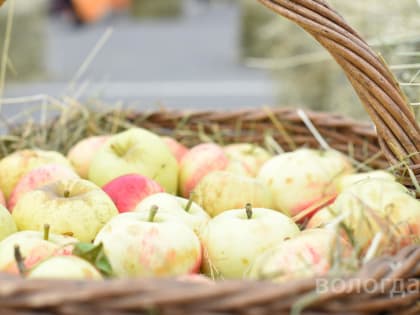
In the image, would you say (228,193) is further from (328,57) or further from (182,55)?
(182,55)

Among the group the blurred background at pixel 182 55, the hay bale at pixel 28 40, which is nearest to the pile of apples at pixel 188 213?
the blurred background at pixel 182 55

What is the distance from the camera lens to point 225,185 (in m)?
1.67

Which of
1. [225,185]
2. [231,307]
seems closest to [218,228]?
[225,185]

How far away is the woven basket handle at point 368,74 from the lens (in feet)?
4.20

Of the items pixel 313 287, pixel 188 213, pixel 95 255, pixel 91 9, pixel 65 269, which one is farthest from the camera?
pixel 91 9

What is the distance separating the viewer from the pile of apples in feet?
3.71

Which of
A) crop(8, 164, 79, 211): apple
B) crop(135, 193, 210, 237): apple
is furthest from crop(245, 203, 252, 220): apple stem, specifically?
crop(8, 164, 79, 211): apple

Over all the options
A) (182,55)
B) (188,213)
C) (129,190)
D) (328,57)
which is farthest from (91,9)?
(188,213)

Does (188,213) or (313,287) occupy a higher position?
(313,287)

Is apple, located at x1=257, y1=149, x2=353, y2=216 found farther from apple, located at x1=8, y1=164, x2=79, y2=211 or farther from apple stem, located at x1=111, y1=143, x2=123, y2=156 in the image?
apple, located at x1=8, y1=164, x2=79, y2=211

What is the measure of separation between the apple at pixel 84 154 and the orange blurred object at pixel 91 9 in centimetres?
980

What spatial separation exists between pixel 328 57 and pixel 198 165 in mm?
1174

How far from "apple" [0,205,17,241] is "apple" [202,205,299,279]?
35 centimetres

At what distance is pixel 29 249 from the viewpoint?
122 centimetres
